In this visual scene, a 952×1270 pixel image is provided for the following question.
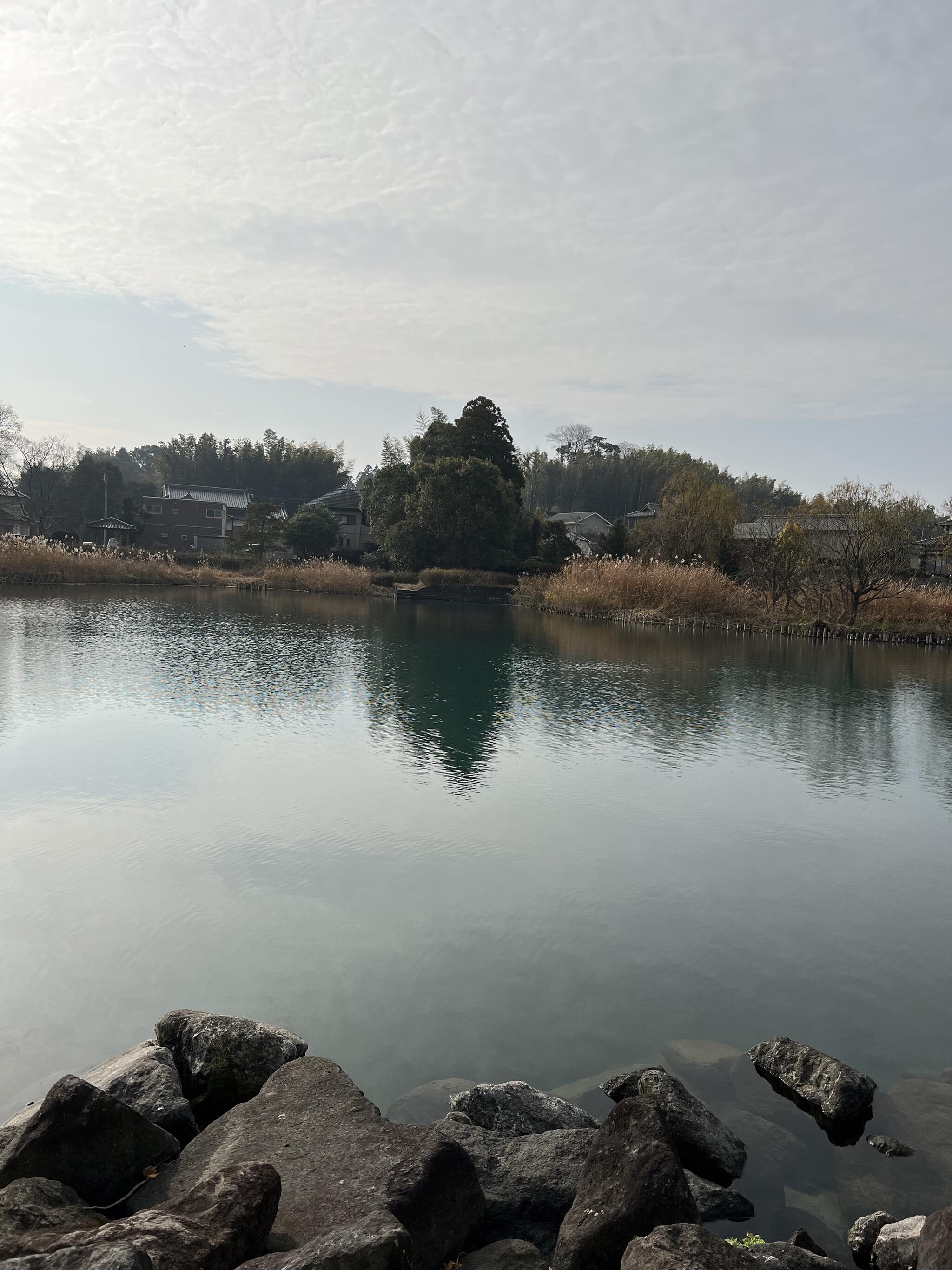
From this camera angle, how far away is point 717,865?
26.1 feet

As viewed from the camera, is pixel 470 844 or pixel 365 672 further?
pixel 365 672

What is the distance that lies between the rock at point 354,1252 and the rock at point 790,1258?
3.80 feet

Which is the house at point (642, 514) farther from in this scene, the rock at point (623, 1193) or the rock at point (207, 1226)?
the rock at point (207, 1226)

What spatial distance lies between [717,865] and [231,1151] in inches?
211

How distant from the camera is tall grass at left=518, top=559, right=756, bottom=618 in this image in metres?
33.0

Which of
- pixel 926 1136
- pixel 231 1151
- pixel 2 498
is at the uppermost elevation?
pixel 2 498

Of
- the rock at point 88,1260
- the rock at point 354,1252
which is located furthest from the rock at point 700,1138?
the rock at point 88,1260

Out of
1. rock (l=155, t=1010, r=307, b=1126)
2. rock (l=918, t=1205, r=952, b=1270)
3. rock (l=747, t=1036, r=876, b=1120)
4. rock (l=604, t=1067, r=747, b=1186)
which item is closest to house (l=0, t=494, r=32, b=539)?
rock (l=155, t=1010, r=307, b=1126)

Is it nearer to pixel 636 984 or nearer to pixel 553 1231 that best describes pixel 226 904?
pixel 636 984

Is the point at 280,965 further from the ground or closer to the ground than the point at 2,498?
closer to the ground

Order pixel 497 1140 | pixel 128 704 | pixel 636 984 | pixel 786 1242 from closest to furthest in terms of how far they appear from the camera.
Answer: pixel 786 1242 < pixel 497 1140 < pixel 636 984 < pixel 128 704

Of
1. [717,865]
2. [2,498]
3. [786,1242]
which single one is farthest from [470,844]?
[2,498]

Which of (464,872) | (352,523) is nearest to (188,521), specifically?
(352,523)

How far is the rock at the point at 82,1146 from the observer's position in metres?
3.32
